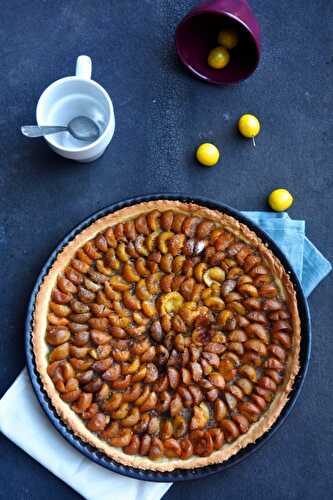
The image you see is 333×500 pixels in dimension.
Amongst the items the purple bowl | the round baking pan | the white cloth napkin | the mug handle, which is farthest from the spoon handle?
the white cloth napkin

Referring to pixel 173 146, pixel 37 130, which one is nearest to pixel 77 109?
pixel 37 130

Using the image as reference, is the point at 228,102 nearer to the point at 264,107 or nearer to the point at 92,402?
the point at 264,107

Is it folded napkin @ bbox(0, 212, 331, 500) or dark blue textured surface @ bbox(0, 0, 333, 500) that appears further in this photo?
dark blue textured surface @ bbox(0, 0, 333, 500)

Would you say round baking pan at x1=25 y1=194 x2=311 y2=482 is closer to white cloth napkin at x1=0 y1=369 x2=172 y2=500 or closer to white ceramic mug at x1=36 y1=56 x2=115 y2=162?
white cloth napkin at x1=0 y1=369 x2=172 y2=500

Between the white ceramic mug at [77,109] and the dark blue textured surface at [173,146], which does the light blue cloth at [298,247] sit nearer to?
the dark blue textured surface at [173,146]

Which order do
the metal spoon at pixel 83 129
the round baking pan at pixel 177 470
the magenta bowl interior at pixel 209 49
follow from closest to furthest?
1. the round baking pan at pixel 177 470
2. the metal spoon at pixel 83 129
3. the magenta bowl interior at pixel 209 49

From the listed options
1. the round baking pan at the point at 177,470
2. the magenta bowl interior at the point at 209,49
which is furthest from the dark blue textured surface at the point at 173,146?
the round baking pan at the point at 177,470
